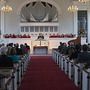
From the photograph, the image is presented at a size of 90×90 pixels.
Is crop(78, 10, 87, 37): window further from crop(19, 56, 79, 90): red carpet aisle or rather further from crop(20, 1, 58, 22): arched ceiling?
crop(19, 56, 79, 90): red carpet aisle

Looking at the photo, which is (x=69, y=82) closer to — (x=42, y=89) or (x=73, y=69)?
(x=73, y=69)

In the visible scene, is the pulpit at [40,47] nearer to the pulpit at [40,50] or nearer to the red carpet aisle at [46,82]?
the pulpit at [40,50]

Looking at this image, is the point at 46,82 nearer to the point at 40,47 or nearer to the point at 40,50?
the point at 40,47

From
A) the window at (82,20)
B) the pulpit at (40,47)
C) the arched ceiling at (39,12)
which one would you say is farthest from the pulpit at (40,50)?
the window at (82,20)

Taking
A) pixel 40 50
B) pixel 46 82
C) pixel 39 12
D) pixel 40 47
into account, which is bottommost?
pixel 46 82

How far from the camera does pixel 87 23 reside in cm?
3375

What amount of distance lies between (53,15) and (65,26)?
146cm

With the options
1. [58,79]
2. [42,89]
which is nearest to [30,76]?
[58,79]

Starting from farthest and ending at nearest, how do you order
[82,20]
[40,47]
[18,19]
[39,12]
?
1. [39,12]
2. [82,20]
3. [18,19]
4. [40,47]

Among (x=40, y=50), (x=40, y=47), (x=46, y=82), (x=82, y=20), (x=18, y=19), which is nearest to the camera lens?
(x=46, y=82)

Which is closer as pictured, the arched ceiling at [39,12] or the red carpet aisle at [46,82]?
the red carpet aisle at [46,82]

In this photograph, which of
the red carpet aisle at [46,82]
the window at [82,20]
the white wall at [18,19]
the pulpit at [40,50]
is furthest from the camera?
the window at [82,20]

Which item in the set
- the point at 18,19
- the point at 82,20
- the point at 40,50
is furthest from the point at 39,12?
the point at 40,50

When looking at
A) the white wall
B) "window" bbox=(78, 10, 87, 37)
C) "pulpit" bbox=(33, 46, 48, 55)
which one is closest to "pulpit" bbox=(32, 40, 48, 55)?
"pulpit" bbox=(33, 46, 48, 55)
